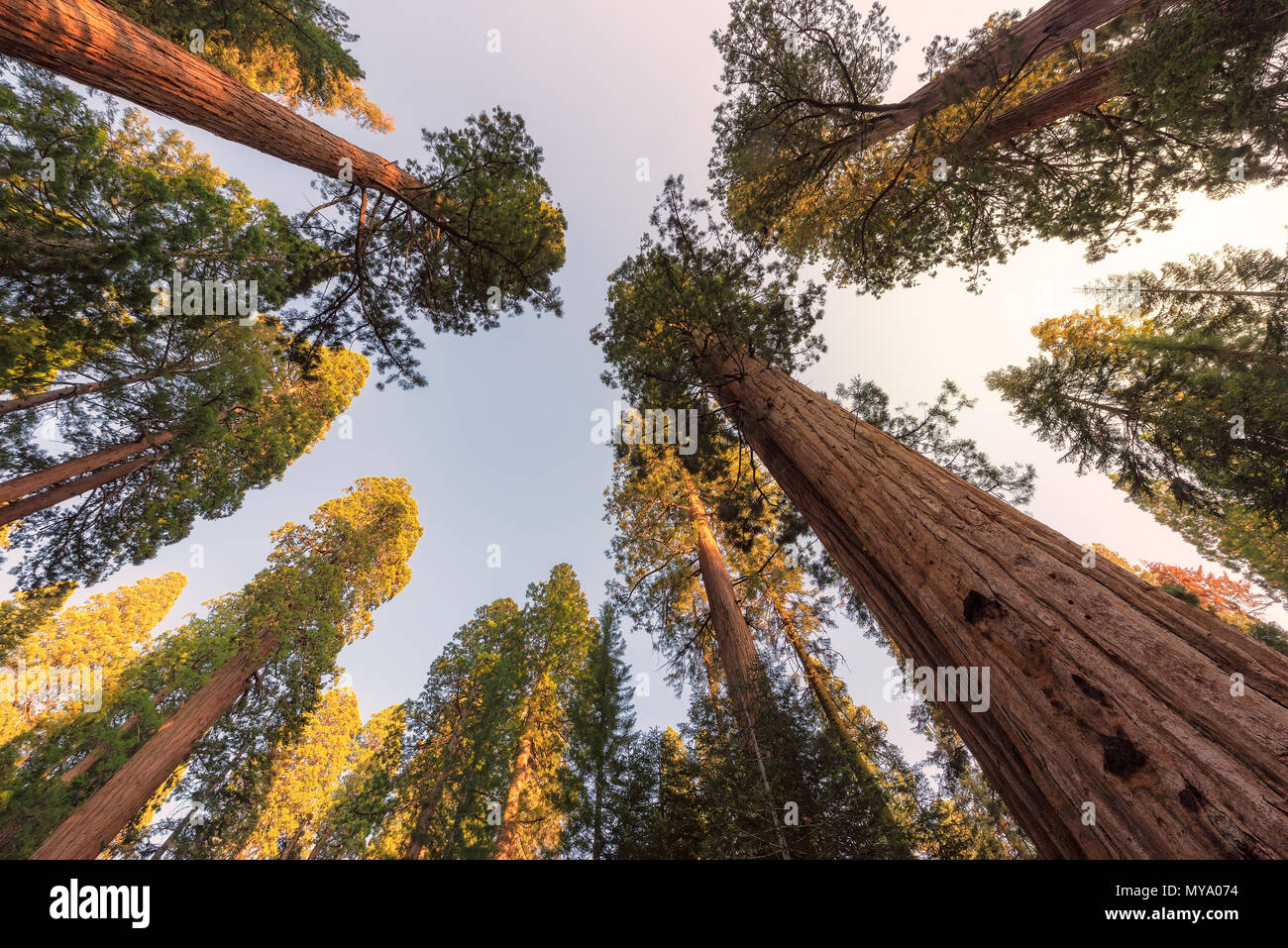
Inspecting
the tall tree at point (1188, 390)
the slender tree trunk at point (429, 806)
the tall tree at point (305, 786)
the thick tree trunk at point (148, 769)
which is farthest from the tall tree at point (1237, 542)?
the tall tree at point (305, 786)

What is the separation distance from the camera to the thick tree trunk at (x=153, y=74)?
3.34m

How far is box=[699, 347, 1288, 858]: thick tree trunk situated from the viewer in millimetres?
1285

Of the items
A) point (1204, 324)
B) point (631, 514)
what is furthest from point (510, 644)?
point (1204, 324)

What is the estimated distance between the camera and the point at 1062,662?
1729 mm

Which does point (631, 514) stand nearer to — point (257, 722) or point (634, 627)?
point (634, 627)

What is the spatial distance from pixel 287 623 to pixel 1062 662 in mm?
13567

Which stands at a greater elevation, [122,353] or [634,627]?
[122,353]

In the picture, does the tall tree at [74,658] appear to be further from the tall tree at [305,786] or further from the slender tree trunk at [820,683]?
the slender tree trunk at [820,683]

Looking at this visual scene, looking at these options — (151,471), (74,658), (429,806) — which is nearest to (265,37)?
(151,471)

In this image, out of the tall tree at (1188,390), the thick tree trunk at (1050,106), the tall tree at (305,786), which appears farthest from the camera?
the tall tree at (305,786)

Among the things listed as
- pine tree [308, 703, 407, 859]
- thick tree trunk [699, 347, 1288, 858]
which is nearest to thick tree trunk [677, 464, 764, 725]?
thick tree trunk [699, 347, 1288, 858]

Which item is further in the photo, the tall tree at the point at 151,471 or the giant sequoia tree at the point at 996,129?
the tall tree at the point at 151,471

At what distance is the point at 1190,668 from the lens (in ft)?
4.99
